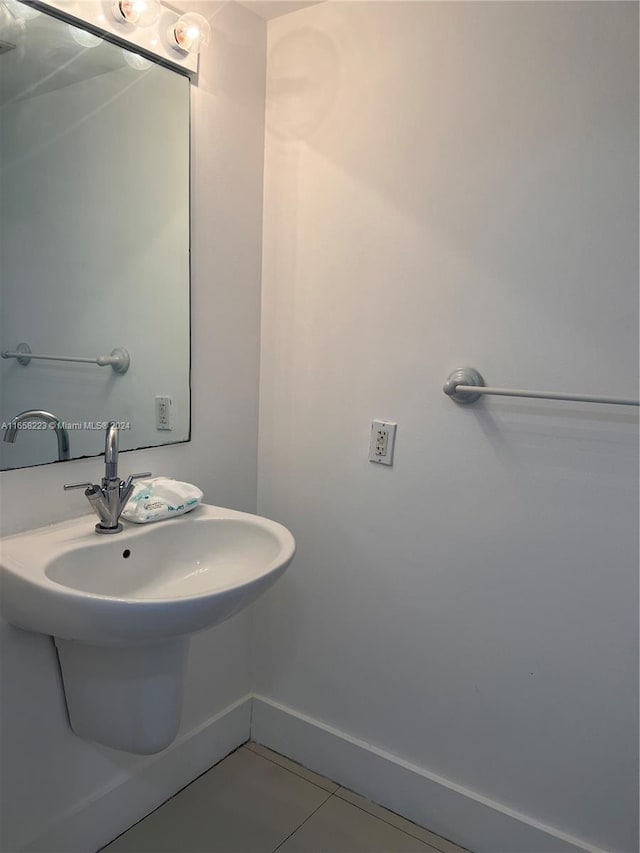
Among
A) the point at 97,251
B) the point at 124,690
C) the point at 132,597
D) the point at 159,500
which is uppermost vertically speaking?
the point at 97,251

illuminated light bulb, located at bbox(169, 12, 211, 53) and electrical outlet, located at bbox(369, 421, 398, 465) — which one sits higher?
illuminated light bulb, located at bbox(169, 12, 211, 53)

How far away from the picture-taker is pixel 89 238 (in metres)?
1.43

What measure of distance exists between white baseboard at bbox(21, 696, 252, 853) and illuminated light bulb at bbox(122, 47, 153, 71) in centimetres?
177

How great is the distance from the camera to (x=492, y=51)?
1.38 m

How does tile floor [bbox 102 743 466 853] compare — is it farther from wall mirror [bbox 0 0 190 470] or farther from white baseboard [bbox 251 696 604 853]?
wall mirror [bbox 0 0 190 470]

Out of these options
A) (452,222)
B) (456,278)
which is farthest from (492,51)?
(456,278)

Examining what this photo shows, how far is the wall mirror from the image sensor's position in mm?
1284

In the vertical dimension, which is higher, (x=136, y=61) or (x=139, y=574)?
(x=136, y=61)

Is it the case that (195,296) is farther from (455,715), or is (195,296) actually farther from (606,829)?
(606,829)

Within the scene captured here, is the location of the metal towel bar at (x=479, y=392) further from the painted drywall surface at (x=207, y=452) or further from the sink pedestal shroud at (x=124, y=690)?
the sink pedestal shroud at (x=124, y=690)

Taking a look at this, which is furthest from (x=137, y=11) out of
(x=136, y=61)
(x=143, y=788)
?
(x=143, y=788)

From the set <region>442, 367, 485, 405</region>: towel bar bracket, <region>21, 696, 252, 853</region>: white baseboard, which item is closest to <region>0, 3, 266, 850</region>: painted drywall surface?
<region>21, 696, 252, 853</region>: white baseboard

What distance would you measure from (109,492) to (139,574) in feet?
0.68

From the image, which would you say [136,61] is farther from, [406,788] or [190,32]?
[406,788]
